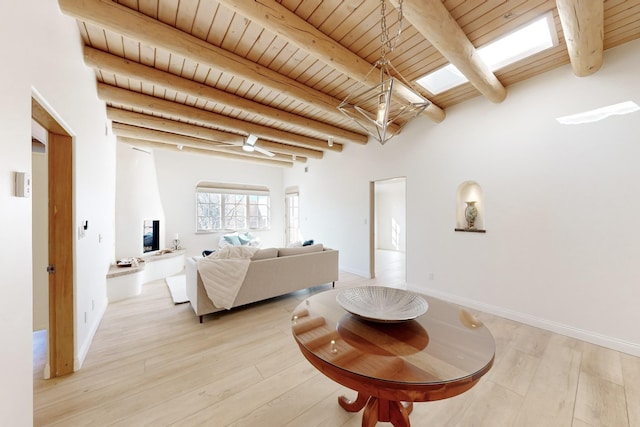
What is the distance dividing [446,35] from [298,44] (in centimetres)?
115

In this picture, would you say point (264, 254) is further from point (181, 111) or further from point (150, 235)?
point (150, 235)

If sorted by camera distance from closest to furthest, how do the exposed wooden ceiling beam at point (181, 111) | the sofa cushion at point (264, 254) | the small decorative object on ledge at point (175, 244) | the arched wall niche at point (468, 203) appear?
the exposed wooden ceiling beam at point (181, 111) → the sofa cushion at point (264, 254) → the arched wall niche at point (468, 203) → the small decorative object on ledge at point (175, 244)

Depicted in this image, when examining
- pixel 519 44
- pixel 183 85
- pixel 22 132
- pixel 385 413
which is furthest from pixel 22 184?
→ pixel 519 44

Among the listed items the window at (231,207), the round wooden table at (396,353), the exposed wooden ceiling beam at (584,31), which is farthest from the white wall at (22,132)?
the window at (231,207)

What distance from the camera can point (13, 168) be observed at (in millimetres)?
1076

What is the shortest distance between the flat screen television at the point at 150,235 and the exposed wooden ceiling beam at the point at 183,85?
348 cm

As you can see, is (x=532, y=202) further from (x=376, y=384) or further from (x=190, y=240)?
(x=190, y=240)

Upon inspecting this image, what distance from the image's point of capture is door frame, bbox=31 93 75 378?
1900 mm

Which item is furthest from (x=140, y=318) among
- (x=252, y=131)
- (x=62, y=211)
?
(x=252, y=131)

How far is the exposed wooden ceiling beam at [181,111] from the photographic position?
2.89 m

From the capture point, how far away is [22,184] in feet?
3.71

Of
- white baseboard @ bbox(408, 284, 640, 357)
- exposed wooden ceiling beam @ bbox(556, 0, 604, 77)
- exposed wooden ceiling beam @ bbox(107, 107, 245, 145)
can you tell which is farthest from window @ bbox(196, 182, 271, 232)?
exposed wooden ceiling beam @ bbox(556, 0, 604, 77)

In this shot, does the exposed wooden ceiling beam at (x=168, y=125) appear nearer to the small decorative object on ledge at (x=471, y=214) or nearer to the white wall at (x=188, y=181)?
the white wall at (x=188, y=181)

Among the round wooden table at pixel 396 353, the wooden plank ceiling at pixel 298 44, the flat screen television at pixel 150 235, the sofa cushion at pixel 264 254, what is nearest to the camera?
the round wooden table at pixel 396 353
